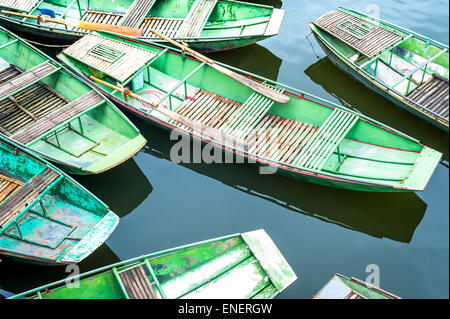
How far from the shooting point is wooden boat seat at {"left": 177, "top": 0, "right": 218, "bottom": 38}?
17.1 meters

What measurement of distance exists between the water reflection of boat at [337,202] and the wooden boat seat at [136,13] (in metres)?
7.01

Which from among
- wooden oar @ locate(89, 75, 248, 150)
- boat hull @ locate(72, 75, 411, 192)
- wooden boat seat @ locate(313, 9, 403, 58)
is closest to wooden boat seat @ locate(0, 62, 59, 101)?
boat hull @ locate(72, 75, 411, 192)

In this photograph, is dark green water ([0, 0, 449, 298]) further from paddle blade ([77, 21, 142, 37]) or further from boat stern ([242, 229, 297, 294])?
paddle blade ([77, 21, 142, 37])

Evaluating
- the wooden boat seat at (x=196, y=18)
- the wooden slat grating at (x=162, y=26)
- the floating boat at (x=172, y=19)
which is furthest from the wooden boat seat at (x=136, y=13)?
the wooden boat seat at (x=196, y=18)

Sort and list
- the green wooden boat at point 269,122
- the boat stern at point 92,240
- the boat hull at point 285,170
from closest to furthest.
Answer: the boat stern at point 92,240
the boat hull at point 285,170
the green wooden boat at point 269,122

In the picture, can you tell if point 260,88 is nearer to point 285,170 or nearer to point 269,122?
point 269,122

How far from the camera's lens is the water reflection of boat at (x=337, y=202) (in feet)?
41.6

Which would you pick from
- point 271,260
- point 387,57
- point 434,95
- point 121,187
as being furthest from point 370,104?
point 121,187

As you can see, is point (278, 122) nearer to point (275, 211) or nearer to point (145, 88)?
point (275, 211)

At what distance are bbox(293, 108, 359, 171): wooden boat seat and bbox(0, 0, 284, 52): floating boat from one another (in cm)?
489

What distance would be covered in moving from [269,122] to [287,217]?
3177mm

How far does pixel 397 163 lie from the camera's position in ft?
41.5

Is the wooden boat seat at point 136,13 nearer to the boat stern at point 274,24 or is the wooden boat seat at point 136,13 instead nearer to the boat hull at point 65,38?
the boat hull at point 65,38
